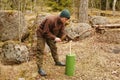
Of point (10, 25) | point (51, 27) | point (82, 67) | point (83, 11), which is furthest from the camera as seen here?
point (83, 11)

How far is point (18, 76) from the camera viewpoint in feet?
22.6

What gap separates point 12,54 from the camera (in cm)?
779

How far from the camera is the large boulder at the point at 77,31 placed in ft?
35.4

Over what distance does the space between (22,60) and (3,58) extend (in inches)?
22.8

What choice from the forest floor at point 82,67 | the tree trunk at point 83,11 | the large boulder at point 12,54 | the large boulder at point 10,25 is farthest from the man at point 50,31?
the tree trunk at point 83,11

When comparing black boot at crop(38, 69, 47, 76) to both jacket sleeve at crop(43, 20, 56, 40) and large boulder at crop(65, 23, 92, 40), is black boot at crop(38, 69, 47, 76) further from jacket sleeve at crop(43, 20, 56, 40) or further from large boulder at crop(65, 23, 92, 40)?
large boulder at crop(65, 23, 92, 40)

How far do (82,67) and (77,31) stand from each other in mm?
3561

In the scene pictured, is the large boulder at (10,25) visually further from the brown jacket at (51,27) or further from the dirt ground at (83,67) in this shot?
the brown jacket at (51,27)

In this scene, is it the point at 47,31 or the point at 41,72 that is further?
the point at 41,72

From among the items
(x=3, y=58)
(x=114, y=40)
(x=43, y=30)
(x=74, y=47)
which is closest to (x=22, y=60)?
(x=3, y=58)

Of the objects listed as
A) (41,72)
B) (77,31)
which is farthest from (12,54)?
(77,31)

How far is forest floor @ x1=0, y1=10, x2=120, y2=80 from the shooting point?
6887 mm

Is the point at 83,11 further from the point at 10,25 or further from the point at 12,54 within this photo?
the point at 12,54

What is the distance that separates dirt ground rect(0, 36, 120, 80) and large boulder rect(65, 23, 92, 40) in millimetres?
1117
